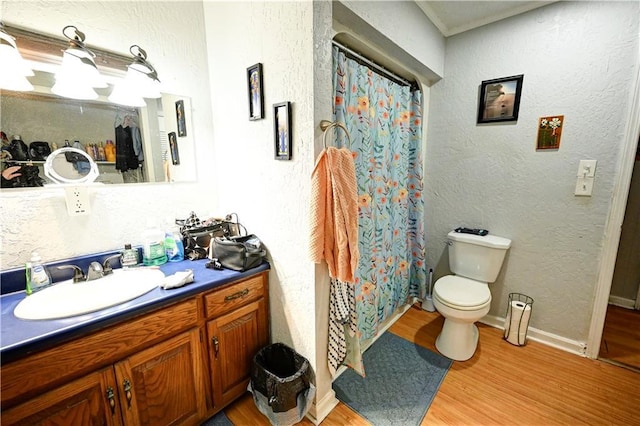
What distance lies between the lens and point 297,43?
3.65 feet

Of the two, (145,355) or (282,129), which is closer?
(145,355)

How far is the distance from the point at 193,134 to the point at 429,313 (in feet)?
7.88

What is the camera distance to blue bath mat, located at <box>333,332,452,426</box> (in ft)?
4.49

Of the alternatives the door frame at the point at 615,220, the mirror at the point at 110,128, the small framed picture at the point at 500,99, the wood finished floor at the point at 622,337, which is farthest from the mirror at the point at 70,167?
the wood finished floor at the point at 622,337

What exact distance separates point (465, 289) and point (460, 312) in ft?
0.76

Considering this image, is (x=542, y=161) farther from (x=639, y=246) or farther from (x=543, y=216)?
(x=639, y=246)

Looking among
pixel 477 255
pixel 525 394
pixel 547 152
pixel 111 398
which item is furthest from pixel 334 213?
pixel 547 152

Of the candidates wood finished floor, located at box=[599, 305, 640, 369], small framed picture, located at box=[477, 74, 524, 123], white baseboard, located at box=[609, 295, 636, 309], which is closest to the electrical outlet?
small framed picture, located at box=[477, 74, 524, 123]

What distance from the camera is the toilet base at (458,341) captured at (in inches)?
68.7

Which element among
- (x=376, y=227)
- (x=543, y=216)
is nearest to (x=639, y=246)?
(x=543, y=216)

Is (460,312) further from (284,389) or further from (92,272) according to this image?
(92,272)

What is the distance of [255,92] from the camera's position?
1.33m

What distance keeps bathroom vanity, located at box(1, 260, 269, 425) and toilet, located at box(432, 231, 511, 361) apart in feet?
4.05

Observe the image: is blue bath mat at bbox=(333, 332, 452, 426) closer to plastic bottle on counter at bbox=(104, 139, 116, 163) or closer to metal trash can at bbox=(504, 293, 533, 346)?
metal trash can at bbox=(504, 293, 533, 346)
